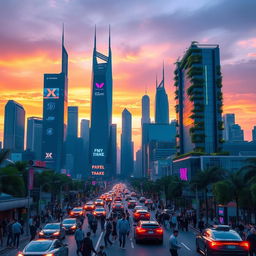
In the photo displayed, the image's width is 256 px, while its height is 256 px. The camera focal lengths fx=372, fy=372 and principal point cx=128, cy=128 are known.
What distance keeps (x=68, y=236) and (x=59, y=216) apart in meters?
15.5

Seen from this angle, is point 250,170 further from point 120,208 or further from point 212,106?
point 212,106

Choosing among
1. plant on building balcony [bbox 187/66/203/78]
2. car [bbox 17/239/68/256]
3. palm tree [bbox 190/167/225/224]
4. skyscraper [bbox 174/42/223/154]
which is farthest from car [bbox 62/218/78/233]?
plant on building balcony [bbox 187/66/203/78]

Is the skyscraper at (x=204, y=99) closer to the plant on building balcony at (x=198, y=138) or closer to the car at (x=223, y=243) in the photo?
the plant on building balcony at (x=198, y=138)

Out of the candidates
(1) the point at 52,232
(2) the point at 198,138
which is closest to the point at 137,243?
(1) the point at 52,232

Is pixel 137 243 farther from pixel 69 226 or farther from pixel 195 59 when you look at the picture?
pixel 195 59

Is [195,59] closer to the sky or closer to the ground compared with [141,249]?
closer to the sky

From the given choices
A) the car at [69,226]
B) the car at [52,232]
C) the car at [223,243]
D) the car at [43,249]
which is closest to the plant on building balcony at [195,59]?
the car at [69,226]

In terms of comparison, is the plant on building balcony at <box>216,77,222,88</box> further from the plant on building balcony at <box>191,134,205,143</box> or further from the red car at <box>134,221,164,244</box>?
the red car at <box>134,221,164,244</box>

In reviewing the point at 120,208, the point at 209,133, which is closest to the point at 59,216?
the point at 120,208

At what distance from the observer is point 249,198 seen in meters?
37.2

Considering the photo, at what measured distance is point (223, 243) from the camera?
1719cm

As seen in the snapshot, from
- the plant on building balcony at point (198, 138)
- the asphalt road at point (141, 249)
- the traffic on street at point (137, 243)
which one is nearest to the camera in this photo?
the traffic on street at point (137, 243)

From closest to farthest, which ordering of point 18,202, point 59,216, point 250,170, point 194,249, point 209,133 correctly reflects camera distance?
1. point 194,249
2. point 250,170
3. point 18,202
4. point 59,216
5. point 209,133

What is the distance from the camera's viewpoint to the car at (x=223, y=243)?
16922mm
